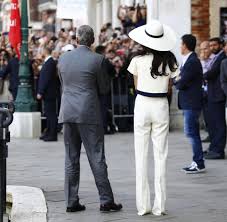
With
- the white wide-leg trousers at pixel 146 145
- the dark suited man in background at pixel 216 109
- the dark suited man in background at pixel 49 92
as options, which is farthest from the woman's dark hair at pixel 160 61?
the dark suited man in background at pixel 49 92

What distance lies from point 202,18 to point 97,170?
11978mm

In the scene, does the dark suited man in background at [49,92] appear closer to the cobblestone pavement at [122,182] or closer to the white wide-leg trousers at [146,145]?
the cobblestone pavement at [122,182]

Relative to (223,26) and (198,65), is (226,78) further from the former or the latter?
(223,26)

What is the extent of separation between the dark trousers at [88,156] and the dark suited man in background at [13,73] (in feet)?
36.5

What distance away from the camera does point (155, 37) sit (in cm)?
961

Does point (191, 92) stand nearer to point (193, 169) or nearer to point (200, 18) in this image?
point (193, 169)

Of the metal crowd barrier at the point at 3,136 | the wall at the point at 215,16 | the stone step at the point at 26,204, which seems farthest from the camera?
the wall at the point at 215,16

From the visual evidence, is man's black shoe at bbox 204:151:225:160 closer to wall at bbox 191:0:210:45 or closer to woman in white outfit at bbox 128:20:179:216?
woman in white outfit at bbox 128:20:179:216

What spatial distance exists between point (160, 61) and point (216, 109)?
5.50 m

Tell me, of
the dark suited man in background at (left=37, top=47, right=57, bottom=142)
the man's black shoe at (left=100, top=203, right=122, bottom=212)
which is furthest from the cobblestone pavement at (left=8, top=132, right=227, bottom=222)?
the dark suited man in background at (left=37, top=47, right=57, bottom=142)

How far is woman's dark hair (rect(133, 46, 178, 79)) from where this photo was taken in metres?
9.55

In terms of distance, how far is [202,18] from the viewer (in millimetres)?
21125

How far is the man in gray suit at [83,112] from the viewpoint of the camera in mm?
9547

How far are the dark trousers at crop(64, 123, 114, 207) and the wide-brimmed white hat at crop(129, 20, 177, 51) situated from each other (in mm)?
966
